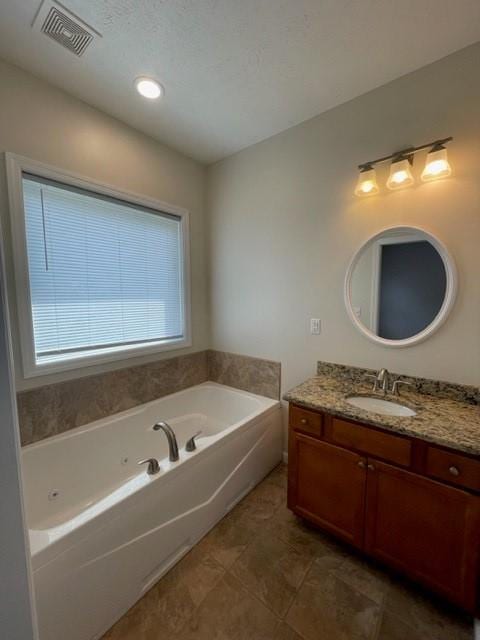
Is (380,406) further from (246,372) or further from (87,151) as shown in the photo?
(87,151)

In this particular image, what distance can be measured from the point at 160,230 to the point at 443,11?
83.2 inches

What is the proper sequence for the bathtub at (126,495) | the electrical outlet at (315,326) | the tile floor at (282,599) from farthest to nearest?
the electrical outlet at (315,326), the tile floor at (282,599), the bathtub at (126,495)

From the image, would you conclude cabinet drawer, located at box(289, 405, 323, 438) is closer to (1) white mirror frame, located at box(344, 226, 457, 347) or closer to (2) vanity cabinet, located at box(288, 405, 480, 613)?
(2) vanity cabinet, located at box(288, 405, 480, 613)

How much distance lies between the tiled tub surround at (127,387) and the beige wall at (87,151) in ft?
0.26

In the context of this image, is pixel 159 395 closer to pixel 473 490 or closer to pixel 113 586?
pixel 113 586

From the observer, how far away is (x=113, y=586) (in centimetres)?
119

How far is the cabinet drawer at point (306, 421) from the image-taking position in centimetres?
153

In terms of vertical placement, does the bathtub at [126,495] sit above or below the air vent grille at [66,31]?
below

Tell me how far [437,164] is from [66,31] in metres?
2.02

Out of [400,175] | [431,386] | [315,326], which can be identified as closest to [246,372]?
[315,326]

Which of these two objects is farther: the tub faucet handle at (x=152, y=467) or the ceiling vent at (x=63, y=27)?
the tub faucet handle at (x=152, y=467)

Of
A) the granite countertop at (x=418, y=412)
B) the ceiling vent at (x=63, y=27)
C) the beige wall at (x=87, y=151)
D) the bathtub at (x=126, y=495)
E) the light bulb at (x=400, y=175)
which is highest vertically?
the ceiling vent at (x=63, y=27)

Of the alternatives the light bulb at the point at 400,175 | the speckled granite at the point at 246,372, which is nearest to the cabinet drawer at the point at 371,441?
the speckled granite at the point at 246,372

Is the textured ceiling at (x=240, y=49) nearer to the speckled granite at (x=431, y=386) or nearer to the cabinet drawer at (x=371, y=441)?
the speckled granite at (x=431, y=386)
